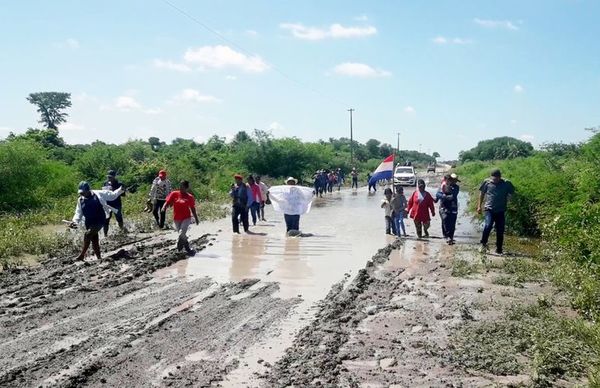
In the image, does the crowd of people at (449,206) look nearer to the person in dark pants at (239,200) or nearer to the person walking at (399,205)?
the person walking at (399,205)

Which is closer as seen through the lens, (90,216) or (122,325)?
(122,325)

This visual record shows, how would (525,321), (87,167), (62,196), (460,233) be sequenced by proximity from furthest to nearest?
(87,167) → (62,196) → (460,233) → (525,321)

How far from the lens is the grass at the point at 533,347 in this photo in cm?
552

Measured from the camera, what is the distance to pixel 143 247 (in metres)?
13.2

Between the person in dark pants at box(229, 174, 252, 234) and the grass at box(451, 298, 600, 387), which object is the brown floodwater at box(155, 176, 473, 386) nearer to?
the person in dark pants at box(229, 174, 252, 234)

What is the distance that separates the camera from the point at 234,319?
7.45 m

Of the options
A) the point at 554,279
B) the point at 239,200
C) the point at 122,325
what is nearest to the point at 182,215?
the point at 239,200

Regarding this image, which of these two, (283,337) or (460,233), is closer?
(283,337)

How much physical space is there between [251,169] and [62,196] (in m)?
22.1

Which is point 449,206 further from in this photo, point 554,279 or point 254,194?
point 254,194

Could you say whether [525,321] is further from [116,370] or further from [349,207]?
[349,207]

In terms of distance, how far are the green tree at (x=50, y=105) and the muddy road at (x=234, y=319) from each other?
9642 cm

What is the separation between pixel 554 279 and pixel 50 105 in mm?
103853

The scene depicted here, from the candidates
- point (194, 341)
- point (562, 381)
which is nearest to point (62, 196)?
point (194, 341)
